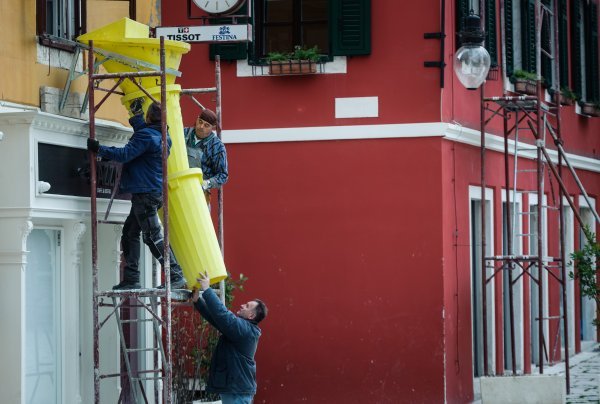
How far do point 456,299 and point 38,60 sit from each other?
24.2 ft

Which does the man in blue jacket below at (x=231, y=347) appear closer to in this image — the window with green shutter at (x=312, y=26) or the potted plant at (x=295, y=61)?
the potted plant at (x=295, y=61)

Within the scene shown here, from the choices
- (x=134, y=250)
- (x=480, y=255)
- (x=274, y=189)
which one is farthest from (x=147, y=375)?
(x=480, y=255)

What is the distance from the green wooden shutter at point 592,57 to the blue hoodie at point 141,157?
48.4ft

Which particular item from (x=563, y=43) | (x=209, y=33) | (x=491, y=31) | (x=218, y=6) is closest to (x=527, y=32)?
A: (x=491, y=31)

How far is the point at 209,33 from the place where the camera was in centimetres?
1364

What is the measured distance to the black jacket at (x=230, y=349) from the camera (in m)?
11.8

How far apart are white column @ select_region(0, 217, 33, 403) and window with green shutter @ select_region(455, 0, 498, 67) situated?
8.16 metres

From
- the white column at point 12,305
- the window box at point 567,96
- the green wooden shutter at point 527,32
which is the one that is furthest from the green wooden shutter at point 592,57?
the white column at point 12,305

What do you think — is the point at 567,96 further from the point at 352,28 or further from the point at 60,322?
the point at 60,322

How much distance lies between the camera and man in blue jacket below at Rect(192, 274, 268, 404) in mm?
11773

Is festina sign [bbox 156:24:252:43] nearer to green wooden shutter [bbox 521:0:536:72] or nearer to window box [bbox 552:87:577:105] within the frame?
green wooden shutter [bbox 521:0:536:72]

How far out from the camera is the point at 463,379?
18266 mm

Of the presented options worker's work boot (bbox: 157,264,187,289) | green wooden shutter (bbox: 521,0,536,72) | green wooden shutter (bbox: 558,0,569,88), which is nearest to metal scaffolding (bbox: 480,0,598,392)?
green wooden shutter (bbox: 521,0,536,72)

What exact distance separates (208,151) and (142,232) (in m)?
1.61
